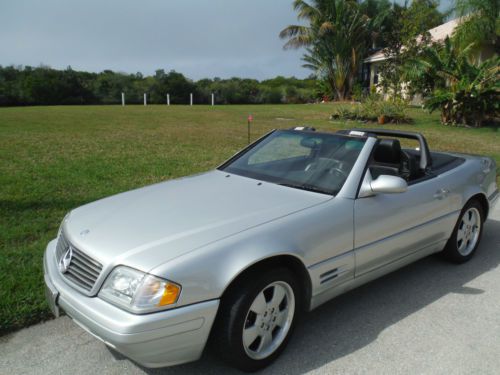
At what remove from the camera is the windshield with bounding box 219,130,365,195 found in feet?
11.0

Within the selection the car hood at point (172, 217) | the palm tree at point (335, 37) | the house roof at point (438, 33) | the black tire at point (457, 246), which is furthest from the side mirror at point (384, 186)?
the palm tree at point (335, 37)

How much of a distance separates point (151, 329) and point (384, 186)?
1851 millimetres

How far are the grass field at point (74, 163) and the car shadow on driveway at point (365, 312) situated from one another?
1.73 m

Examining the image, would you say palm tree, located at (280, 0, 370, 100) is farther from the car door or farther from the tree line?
the car door

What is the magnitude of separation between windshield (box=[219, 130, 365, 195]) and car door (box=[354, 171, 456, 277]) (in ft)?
1.04

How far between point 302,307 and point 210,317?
2.64ft

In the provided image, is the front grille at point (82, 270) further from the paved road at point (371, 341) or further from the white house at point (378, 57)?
the white house at point (378, 57)

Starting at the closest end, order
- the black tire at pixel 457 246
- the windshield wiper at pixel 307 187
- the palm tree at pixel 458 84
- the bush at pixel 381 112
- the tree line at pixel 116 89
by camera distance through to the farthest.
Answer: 1. the windshield wiper at pixel 307 187
2. the black tire at pixel 457 246
3. the palm tree at pixel 458 84
4. the bush at pixel 381 112
5. the tree line at pixel 116 89

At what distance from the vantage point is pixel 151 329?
7.16 feet

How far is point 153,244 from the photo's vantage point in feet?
8.02

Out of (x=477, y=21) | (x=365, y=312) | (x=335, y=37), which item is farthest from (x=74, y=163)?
(x=335, y=37)

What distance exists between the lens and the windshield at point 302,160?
132 inches

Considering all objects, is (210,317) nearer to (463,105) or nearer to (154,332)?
(154,332)

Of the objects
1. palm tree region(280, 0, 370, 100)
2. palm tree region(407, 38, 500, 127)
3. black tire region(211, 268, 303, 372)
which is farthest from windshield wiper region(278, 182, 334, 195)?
palm tree region(280, 0, 370, 100)
